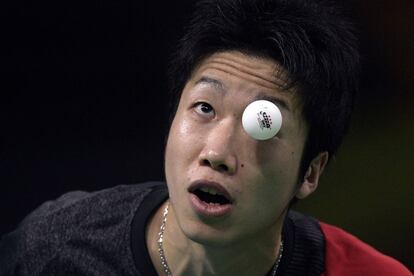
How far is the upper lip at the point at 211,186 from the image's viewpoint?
6.50ft

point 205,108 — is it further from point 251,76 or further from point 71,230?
point 71,230

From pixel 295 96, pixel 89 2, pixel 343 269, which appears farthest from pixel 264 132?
pixel 89 2

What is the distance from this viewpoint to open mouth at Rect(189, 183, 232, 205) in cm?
199

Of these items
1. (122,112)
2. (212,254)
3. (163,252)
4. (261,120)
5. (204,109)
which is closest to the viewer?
(261,120)

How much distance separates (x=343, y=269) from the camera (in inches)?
91.7

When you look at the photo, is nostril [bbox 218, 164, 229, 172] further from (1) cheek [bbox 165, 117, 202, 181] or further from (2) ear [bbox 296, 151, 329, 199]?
(2) ear [bbox 296, 151, 329, 199]

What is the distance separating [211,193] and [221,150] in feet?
0.37

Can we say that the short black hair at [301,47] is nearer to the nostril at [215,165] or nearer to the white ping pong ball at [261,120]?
the white ping pong ball at [261,120]

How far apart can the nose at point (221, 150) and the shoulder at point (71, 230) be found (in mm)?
391

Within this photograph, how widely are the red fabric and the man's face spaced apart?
0.99 ft

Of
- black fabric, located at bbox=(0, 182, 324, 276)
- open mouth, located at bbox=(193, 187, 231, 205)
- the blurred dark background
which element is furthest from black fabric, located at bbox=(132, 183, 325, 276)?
the blurred dark background

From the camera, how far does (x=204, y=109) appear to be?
207 centimetres

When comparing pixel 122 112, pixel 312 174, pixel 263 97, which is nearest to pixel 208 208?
pixel 263 97

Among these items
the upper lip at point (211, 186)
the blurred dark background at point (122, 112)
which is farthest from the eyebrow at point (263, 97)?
the blurred dark background at point (122, 112)
